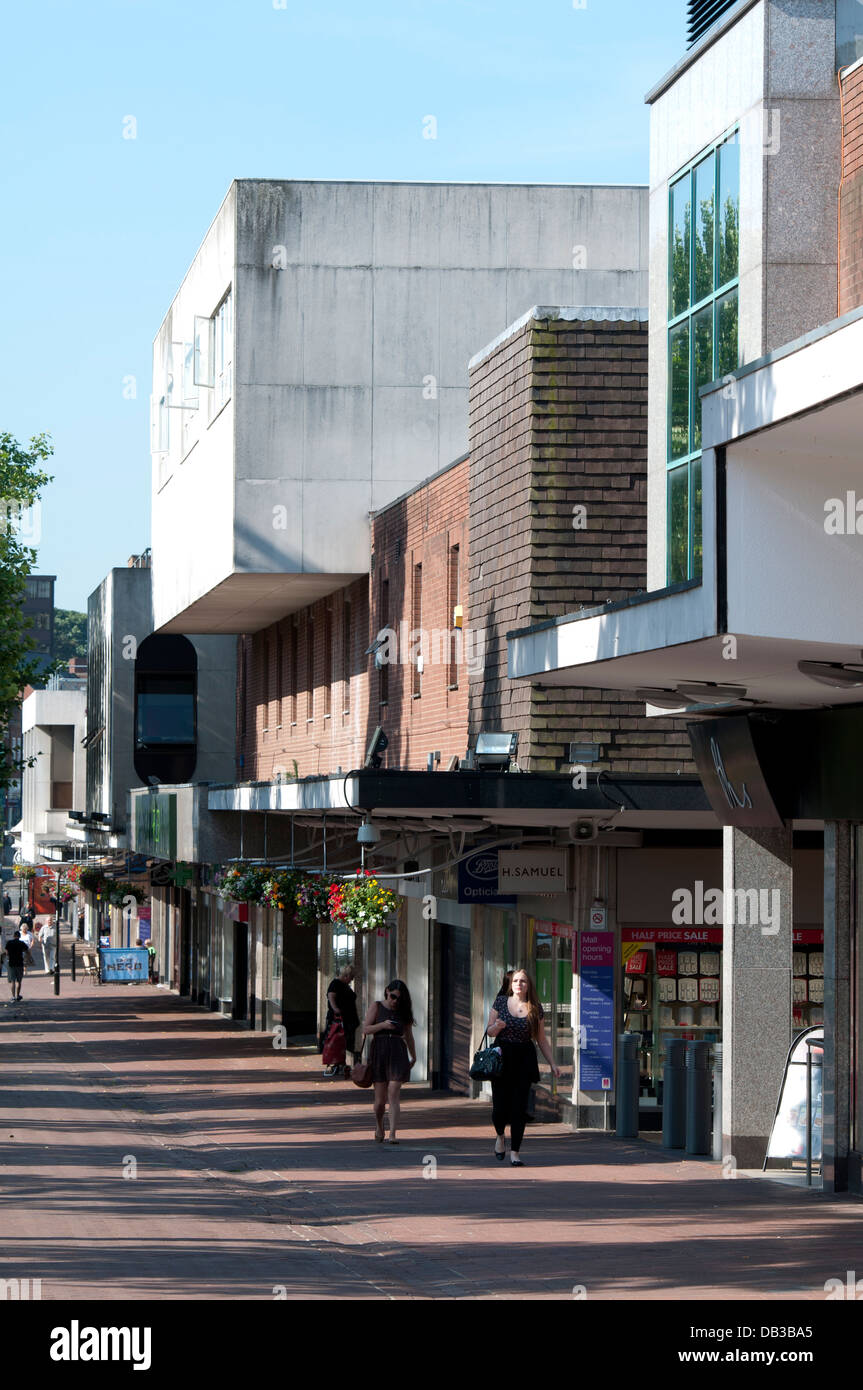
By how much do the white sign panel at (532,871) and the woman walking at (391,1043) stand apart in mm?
1991

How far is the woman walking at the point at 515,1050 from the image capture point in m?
16.7

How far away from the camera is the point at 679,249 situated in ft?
55.8

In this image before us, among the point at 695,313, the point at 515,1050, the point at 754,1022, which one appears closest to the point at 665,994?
the point at 754,1022

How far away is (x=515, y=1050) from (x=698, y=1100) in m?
2.36

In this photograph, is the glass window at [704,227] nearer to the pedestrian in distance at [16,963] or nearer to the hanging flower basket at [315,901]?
the hanging flower basket at [315,901]

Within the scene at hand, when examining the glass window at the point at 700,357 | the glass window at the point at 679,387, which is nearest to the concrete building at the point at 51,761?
the glass window at the point at 679,387

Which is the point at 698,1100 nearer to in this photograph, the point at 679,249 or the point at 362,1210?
the point at 362,1210

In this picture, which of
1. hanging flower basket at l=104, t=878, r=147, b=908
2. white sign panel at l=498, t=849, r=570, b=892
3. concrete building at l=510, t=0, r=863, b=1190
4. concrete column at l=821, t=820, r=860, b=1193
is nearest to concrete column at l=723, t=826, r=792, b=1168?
concrete building at l=510, t=0, r=863, b=1190

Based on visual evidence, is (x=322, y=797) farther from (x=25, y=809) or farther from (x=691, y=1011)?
(x=25, y=809)

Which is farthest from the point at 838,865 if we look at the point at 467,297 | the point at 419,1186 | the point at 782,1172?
the point at 467,297

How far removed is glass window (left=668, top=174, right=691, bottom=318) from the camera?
663 inches

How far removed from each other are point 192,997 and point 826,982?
120 ft

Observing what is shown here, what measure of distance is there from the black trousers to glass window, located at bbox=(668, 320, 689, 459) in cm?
539

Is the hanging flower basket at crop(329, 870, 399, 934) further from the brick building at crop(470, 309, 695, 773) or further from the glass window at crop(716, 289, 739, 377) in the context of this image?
the glass window at crop(716, 289, 739, 377)
